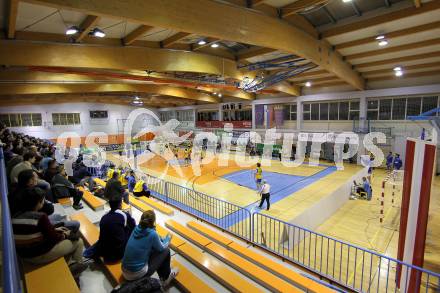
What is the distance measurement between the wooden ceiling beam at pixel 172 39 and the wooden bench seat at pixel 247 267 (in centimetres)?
624

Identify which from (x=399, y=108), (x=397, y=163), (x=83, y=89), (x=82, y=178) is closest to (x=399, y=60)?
(x=399, y=108)

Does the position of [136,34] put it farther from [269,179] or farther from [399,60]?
[399,60]

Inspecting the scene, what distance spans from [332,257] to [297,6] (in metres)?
7.38

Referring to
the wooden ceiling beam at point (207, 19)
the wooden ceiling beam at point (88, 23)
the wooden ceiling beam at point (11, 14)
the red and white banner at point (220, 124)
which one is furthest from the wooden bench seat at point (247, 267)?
the red and white banner at point (220, 124)

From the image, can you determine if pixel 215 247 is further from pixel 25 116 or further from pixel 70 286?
pixel 25 116

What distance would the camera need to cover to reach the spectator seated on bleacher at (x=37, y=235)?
2904 millimetres

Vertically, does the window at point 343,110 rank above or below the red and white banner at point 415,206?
above

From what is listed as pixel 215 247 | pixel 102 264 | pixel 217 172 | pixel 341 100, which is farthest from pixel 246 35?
pixel 341 100

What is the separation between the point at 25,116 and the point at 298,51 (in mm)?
30583

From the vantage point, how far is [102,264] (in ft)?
13.2

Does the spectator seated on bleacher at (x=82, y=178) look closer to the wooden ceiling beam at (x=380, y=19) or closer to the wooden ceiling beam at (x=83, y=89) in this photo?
the wooden ceiling beam at (x=83, y=89)

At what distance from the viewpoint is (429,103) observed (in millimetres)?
16234

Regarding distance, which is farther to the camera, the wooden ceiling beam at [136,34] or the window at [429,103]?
the window at [429,103]

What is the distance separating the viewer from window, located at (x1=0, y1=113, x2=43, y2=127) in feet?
84.0
